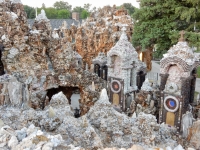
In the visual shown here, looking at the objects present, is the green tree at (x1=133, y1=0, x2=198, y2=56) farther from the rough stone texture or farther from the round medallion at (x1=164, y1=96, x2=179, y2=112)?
the rough stone texture

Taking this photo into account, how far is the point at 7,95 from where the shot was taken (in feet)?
25.4

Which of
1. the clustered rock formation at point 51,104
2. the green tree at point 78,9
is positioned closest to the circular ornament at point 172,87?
the clustered rock formation at point 51,104

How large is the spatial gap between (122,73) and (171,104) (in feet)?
9.96

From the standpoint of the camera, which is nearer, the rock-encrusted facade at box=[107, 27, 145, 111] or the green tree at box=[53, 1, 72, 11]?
the rock-encrusted facade at box=[107, 27, 145, 111]

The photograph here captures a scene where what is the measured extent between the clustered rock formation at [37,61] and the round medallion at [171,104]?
3.69 m

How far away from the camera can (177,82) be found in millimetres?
9180

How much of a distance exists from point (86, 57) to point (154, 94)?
10646 millimetres

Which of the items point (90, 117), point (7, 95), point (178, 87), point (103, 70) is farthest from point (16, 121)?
point (103, 70)

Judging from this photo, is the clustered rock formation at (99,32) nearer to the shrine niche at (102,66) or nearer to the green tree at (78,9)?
the shrine niche at (102,66)

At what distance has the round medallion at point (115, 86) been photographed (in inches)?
451

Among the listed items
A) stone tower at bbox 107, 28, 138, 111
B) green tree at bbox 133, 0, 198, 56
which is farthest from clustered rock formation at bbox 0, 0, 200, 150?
green tree at bbox 133, 0, 198, 56

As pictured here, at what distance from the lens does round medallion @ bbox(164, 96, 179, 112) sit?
909 centimetres

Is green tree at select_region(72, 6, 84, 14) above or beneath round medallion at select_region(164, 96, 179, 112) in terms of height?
above

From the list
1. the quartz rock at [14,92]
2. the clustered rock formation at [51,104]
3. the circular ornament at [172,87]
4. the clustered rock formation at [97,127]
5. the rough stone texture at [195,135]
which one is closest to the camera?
the clustered rock formation at [51,104]
